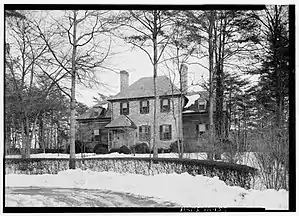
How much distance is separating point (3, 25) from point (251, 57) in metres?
2.75

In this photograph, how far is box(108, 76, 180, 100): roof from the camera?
15.7 ft

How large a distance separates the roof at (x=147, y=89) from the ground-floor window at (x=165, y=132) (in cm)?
37

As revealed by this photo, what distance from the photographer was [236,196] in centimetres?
455

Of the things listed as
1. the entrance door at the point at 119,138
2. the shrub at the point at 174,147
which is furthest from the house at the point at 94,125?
the shrub at the point at 174,147

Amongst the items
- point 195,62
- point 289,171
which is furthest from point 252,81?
point 289,171

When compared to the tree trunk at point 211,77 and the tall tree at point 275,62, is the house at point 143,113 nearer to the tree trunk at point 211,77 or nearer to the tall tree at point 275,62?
the tree trunk at point 211,77

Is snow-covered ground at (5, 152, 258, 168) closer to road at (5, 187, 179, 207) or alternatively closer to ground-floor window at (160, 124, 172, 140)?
ground-floor window at (160, 124, 172, 140)

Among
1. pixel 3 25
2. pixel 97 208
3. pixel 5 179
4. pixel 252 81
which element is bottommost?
pixel 97 208

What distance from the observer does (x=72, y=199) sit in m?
4.51

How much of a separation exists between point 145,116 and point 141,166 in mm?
570

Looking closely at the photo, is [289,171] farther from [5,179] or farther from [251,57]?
[5,179]

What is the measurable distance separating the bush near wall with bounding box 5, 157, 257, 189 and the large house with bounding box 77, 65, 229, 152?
0.20m

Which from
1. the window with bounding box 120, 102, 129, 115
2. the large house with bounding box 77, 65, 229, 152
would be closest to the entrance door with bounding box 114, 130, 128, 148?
the large house with bounding box 77, 65, 229, 152
